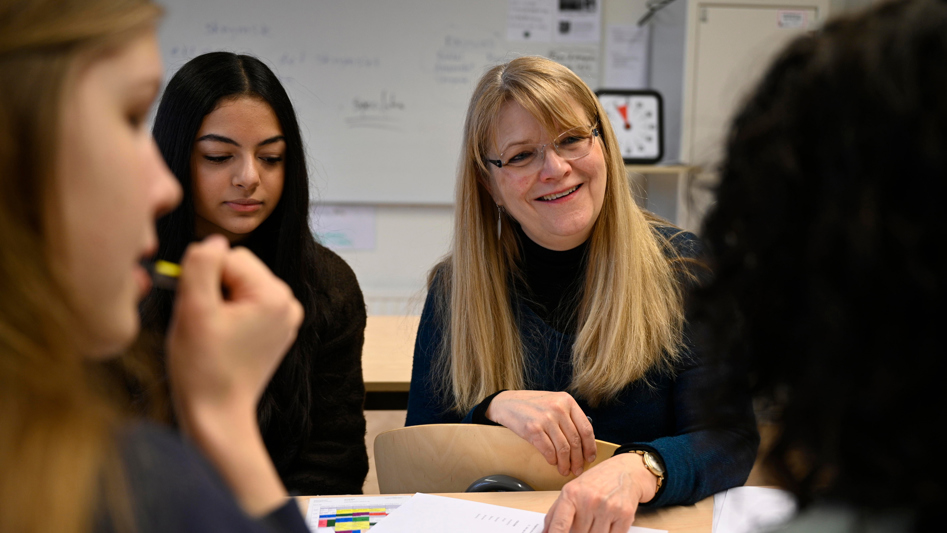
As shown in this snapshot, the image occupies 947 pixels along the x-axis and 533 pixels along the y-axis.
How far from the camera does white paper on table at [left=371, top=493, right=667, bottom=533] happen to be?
37.9 inches

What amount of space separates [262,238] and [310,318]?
0.21 m

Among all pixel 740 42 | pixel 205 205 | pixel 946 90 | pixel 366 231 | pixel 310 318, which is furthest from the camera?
pixel 366 231

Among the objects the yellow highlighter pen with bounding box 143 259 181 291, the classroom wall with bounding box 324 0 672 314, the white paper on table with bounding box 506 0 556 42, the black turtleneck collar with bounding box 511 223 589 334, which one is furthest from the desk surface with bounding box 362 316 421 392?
the white paper on table with bounding box 506 0 556 42

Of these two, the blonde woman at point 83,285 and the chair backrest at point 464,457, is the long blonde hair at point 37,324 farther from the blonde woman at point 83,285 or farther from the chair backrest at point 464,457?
the chair backrest at point 464,457

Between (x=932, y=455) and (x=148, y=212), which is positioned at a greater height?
(x=148, y=212)

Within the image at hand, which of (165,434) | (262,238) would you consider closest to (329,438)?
(262,238)

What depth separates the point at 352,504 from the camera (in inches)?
42.8

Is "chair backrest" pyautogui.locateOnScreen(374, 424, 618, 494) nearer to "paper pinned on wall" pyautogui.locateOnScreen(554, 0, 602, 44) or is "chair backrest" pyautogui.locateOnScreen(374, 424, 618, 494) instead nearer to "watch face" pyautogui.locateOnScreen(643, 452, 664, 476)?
"watch face" pyautogui.locateOnScreen(643, 452, 664, 476)

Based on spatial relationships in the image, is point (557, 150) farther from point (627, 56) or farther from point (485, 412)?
point (627, 56)

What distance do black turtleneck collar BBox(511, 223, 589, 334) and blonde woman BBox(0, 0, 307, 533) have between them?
3.48ft

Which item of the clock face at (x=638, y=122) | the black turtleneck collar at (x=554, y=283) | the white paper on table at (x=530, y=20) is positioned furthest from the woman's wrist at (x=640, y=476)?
the white paper on table at (x=530, y=20)

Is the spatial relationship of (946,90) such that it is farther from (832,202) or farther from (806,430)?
(806,430)

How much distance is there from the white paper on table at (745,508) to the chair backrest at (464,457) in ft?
0.62

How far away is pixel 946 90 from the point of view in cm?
40
